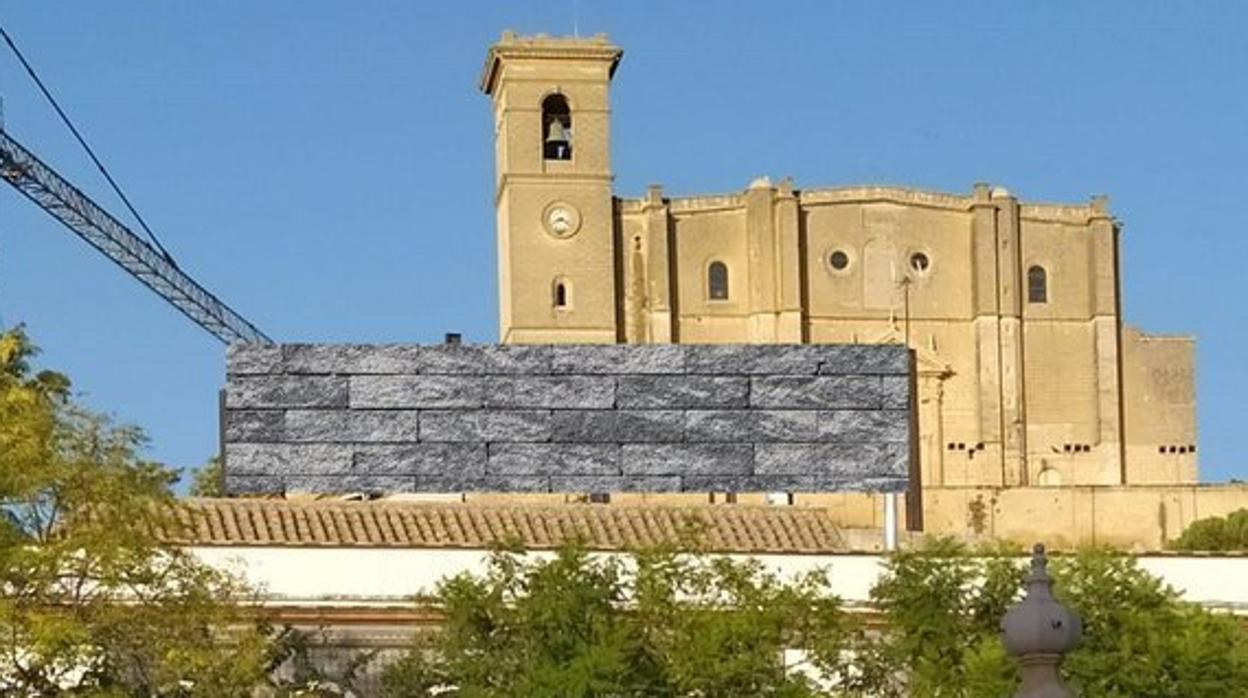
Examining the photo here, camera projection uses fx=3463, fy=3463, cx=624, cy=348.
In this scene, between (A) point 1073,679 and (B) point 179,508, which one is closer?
(A) point 1073,679

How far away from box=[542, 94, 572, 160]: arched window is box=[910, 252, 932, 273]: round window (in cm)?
936

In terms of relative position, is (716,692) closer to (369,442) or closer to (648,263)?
(369,442)

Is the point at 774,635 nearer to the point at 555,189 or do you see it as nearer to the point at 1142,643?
the point at 1142,643

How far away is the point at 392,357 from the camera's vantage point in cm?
3394

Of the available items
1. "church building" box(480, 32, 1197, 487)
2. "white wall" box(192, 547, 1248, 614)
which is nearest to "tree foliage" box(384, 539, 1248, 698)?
"white wall" box(192, 547, 1248, 614)

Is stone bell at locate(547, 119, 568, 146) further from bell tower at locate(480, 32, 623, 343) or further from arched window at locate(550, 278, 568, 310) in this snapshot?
arched window at locate(550, 278, 568, 310)

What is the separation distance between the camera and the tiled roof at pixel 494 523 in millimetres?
34719

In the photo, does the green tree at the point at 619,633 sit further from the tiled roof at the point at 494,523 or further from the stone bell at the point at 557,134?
the stone bell at the point at 557,134

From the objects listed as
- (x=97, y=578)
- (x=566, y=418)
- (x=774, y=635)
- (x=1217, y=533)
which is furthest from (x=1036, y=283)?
(x=97, y=578)

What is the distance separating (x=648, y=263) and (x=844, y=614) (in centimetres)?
5985

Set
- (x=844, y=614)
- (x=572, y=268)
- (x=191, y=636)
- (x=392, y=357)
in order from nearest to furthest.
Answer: (x=191, y=636)
(x=844, y=614)
(x=392, y=357)
(x=572, y=268)

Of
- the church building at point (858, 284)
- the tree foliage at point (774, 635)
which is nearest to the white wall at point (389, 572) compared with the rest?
the tree foliage at point (774, 635)

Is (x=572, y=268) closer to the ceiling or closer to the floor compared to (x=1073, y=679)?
closer to the ceiling

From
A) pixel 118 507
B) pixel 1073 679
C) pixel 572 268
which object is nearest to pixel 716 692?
pixel 1073 679
